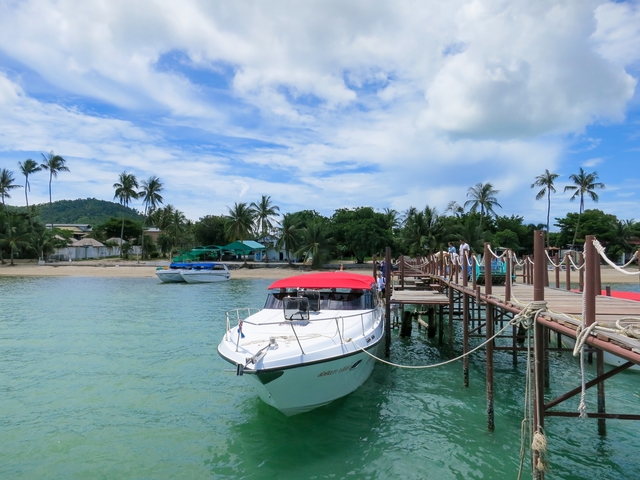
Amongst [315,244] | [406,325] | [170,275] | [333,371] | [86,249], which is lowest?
[406,325]

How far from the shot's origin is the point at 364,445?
8.78m

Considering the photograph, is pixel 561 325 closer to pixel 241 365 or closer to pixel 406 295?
pixel 241 365

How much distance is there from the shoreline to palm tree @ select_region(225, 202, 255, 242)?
5115mm

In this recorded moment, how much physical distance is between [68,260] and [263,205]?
104 ft

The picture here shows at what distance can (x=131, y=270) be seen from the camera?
5591 cm

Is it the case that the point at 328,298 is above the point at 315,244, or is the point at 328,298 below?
below

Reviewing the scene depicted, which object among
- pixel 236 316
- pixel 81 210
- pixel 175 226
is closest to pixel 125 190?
pixel 175 226

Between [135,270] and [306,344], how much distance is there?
52099 mm

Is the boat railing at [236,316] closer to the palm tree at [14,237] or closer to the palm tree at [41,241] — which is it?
the palm tree at [14,237]

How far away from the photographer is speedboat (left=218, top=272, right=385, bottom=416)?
8.23 m

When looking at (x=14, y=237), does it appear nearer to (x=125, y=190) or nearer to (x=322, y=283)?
(x=125, y=190)

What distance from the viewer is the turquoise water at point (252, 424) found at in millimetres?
8039

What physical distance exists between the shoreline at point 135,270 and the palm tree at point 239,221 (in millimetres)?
5115

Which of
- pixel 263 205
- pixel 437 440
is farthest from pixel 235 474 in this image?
pixel 263 205
